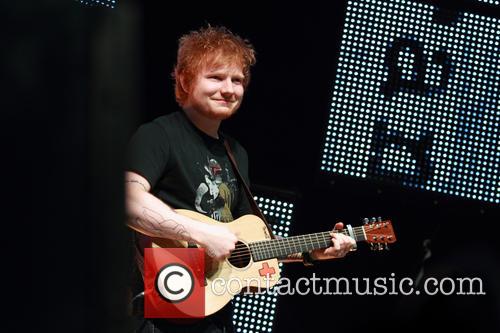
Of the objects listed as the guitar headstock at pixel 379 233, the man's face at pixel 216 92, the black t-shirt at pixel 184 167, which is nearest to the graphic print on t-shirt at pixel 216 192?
the black t-shirt at pixel 184 167

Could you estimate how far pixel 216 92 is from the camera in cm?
323

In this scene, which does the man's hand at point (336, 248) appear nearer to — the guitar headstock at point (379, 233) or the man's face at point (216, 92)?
the guitar headstock at point (379, 233)

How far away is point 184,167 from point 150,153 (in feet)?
0.49

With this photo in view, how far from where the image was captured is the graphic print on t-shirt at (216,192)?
117 inches

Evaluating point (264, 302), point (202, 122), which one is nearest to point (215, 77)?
point (202, 122)

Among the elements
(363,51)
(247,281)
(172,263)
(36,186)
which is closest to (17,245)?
(36,186)

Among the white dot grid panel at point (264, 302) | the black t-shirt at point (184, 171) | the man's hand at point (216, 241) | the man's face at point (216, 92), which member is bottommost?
the white dot grid panel at point (264, 302)

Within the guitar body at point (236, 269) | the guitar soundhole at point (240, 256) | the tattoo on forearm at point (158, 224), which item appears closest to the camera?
the tattoo on forearm at point (158, 224)

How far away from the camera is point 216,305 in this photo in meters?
2.90

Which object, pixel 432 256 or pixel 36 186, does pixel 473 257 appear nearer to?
pixel 432 256

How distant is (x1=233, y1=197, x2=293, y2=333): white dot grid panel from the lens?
175 inches

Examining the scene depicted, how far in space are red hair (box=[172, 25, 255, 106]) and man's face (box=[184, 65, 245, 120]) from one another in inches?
1.2
